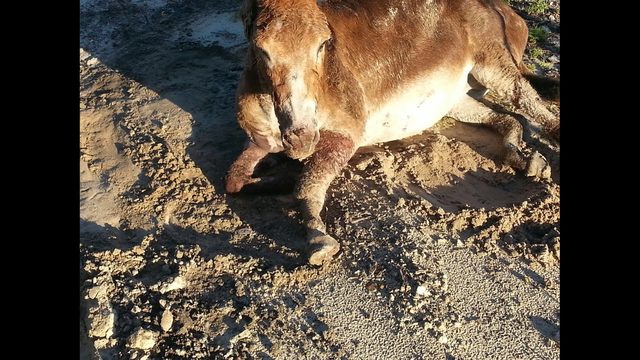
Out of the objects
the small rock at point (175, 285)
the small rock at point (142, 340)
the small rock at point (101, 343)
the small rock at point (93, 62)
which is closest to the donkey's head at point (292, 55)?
the small rock at point (175, 285)

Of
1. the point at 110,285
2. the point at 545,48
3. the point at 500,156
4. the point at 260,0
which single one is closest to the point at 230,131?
the point at 260,0

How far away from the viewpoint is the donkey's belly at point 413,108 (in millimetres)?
4906

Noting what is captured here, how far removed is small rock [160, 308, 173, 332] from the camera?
10.8 feet

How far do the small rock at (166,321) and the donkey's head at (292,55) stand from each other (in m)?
1.25

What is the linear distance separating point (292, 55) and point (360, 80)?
123 centimetres

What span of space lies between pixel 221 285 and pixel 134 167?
1.60 m

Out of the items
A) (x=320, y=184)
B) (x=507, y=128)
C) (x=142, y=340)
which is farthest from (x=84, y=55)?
(x=507, y=128)

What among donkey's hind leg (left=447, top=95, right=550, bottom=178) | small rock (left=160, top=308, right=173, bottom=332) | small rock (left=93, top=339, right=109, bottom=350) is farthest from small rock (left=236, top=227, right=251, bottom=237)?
donkey's hind leg (left=447, top=95, right=550, bottom=178)

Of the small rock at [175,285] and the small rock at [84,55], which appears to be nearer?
the small rock at [175,285]

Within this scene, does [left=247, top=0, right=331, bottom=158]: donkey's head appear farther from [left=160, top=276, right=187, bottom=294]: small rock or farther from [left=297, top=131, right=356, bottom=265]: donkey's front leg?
[left=160, top=276, right=187, bottom=294]: small rock

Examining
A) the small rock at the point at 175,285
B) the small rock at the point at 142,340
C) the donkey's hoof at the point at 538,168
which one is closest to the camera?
the small rock at the point at 142,340

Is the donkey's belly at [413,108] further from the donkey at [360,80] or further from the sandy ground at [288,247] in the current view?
the sandy ground at [288,247]

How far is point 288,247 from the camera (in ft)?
13.0

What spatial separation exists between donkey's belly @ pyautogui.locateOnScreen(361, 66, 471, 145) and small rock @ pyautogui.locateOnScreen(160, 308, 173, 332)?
6.96 feet
